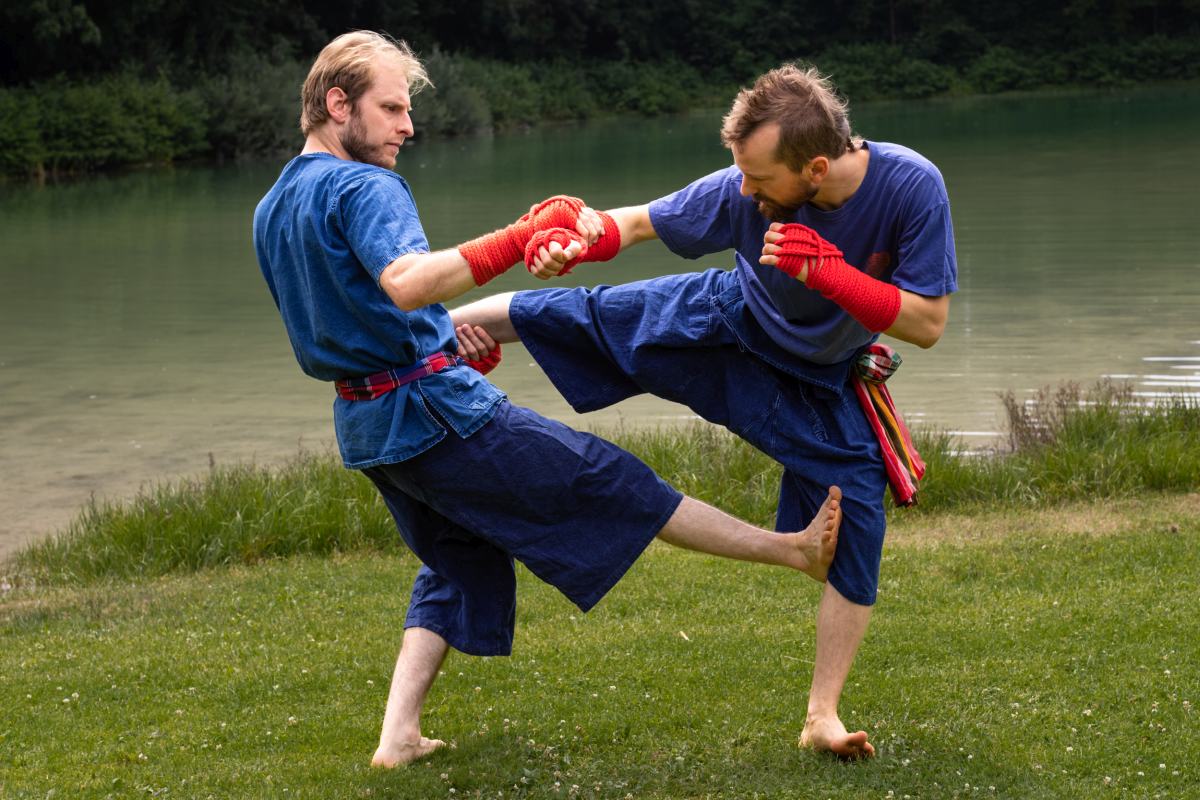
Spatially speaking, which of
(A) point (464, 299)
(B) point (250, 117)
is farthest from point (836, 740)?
(B) point (250, 117)

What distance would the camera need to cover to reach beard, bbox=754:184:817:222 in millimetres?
4285

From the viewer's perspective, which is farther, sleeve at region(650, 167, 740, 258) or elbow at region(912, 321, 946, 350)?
sleeve at region(650, 167, 740, 258)

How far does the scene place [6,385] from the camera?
1332cm

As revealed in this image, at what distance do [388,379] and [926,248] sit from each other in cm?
150

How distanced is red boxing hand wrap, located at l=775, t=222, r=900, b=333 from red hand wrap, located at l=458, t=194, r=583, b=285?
1.88ft

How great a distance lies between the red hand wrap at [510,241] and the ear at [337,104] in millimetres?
578

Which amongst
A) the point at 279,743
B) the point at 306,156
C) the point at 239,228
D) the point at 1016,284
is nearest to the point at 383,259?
the point at 306,156

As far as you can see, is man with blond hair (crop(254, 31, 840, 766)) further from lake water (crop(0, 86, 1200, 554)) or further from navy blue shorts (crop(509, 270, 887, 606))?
lake water (crop(0, 86, 1200, 554))

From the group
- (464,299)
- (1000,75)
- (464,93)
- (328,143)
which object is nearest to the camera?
(328,143)

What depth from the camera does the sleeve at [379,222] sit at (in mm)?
3787

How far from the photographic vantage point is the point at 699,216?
15.0 ft

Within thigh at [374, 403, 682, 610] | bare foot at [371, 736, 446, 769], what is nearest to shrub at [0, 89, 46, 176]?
bare foot at [371, 736, 446, 769]

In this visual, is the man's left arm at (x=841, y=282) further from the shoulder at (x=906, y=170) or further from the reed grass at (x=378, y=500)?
the reed grass at (x=378, y=500)

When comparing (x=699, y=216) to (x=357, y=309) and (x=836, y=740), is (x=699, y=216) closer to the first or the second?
(x=357, y=309)
